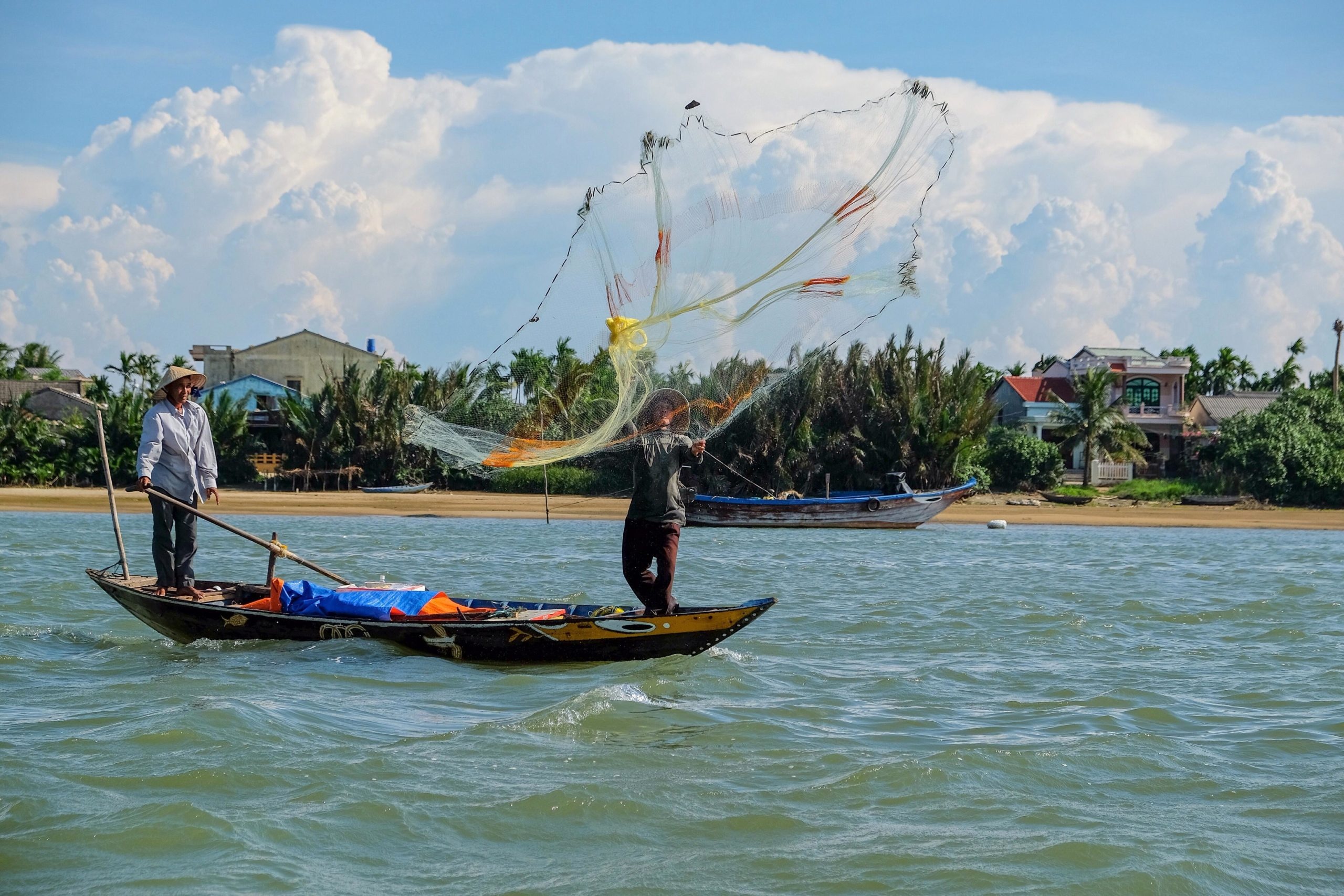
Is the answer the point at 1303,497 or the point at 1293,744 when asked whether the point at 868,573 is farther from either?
the point at 1303,497

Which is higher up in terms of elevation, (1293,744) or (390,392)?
(390,392)

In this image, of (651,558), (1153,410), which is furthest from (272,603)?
(1153,410)

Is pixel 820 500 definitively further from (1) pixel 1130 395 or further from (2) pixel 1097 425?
(1) pixel 1130 395

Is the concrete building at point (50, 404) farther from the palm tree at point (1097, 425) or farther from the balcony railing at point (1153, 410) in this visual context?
the balcony railing at point (1153, 410)

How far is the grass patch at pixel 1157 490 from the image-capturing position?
41375mm

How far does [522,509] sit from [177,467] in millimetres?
26228

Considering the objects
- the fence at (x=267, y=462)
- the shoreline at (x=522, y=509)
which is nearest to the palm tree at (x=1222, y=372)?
the shoreline at (x=522, y=509)

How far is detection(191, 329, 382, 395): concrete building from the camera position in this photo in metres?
55.5

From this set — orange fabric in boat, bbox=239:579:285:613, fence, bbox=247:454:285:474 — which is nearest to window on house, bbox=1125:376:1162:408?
fence, bbox=247:454:285:474

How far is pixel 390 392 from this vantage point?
4147cm

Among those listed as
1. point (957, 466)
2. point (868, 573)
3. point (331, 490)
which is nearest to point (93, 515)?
point (331, 490)

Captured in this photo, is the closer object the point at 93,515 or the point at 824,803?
the point at 824,803

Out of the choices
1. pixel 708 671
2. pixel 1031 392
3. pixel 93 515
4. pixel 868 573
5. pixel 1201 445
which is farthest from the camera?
pixel 1031 392

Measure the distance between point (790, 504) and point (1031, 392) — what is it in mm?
25168
